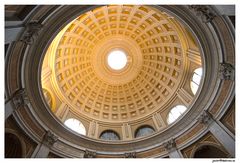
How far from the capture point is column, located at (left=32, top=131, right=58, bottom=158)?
1583 centimetres

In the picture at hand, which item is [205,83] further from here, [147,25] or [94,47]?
[94,47]

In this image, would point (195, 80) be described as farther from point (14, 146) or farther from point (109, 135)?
point (14, 146)

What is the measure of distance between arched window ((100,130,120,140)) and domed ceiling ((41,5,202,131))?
170cm

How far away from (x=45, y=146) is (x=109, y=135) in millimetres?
8627

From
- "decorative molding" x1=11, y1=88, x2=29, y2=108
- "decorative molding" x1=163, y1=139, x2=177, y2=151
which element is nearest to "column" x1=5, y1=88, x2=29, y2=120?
"decorative molding" x1=11, y1=88, x2=29, y2=108

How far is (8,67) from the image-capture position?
43.6ft

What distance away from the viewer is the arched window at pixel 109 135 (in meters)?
23.5

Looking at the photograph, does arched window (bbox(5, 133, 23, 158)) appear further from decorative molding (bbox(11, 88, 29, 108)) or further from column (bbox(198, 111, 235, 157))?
column (bbox(198, 111, 235, 157))

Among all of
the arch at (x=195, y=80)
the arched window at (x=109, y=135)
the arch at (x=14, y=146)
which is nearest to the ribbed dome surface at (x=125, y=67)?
the arch at (x=195, y=80)

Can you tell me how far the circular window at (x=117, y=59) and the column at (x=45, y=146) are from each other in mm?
15988

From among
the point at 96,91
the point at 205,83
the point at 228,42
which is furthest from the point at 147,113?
the point at 228,42

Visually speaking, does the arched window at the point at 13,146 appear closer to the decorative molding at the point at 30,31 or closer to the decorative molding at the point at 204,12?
the decorative molding at the point at 30,31

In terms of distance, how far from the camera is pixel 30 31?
12.8 meters

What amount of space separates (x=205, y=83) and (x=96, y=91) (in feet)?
50.0
